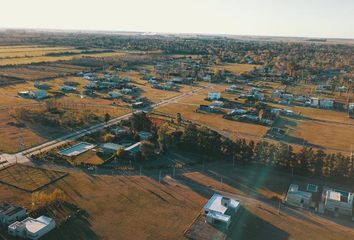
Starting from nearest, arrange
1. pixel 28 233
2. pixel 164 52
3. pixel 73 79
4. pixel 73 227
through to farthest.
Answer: pixel 28 233, pixel 73 227, pixel 73 79, pixel 164 52

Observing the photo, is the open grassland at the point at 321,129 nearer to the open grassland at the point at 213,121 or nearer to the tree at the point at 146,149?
the open grassland at the point at 213,121

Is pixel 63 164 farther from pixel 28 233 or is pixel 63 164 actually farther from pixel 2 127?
pixel 2 127

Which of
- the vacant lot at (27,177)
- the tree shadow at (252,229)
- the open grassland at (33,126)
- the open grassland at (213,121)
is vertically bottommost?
the tree shadow at (252,229)

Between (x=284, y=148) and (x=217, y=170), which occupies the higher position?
(x=284, y=148)

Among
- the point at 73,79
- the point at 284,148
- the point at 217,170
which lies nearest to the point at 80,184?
the point at 217,170

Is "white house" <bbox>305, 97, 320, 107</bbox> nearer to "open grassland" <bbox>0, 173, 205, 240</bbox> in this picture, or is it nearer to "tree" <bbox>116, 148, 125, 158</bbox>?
"tree" <bbox>116, 148, 125, 158</bbox>

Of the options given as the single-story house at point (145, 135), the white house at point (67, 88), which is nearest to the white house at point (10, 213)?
the single-story house at point (145, 135)
